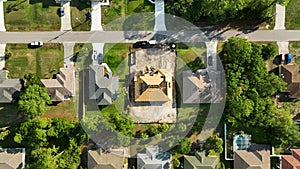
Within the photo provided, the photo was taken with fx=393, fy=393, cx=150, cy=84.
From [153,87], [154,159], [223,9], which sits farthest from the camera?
[154,159]

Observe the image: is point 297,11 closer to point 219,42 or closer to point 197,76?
point 219,42

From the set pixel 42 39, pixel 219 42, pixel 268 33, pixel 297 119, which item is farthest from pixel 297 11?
pixel 42 39

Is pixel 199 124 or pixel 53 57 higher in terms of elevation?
pixel 53 57

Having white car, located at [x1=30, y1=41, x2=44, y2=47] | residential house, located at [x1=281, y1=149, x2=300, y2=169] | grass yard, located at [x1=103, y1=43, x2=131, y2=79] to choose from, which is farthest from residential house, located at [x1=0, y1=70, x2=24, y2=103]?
residential house, located at [x1=281, y1=149, x2=300, y2=169]

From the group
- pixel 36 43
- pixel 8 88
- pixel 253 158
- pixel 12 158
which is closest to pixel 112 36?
pixel 36 43

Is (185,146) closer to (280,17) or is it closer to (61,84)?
(61,84)

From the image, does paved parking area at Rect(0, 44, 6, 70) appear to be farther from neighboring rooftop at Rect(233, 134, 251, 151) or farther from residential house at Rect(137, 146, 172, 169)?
neighboring rooftop at Rect(233, 134, 251, 151)
